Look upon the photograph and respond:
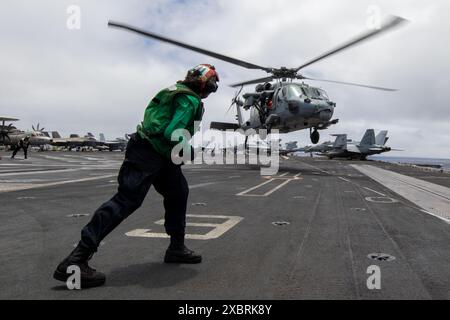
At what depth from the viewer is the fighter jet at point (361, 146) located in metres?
61.6

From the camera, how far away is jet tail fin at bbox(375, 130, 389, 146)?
6639 centimetres

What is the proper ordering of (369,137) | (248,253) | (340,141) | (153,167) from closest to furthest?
(153,167) < (248,253) < (369,137) < (340,141)

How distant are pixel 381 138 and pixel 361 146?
687 cm

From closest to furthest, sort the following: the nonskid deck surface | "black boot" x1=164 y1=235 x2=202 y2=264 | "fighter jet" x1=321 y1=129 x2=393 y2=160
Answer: the nonskid deck surface, "black boot" x1=164 y1=235 x2=202 y2=264, "fighter jet" x1=321 y1=129 x2=393 y2=160

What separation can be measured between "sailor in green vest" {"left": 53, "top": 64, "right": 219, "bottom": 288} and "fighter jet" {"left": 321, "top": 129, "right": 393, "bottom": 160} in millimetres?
61956

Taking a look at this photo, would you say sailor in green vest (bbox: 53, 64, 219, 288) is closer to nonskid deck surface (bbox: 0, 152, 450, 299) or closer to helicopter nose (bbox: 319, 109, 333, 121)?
nonskid deck surface (bbox: 0, 152, 450, 299)

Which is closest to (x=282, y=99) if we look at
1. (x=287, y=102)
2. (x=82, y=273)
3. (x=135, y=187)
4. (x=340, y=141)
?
(x=287, y=102)

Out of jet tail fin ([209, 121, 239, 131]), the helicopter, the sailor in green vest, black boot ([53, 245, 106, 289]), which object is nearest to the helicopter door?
the helicopter

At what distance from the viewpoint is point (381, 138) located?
66875 mm

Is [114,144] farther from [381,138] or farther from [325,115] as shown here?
[325,115]
